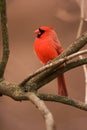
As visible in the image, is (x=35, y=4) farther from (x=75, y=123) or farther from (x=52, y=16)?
(x=75, y=123)

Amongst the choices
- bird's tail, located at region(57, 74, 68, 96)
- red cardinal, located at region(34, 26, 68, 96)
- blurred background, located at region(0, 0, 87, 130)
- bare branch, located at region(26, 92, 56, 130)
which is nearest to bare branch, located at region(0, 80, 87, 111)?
Result: bare branch, located at region(26, 92, 56, 130)

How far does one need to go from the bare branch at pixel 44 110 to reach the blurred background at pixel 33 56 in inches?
65.0

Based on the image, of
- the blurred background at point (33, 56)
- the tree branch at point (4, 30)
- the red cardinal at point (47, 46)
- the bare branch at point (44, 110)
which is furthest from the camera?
the blurred background at point (33, 56)

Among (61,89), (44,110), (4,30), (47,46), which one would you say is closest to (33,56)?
(47,46)

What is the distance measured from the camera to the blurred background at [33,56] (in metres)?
2.38

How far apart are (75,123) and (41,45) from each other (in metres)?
1.08

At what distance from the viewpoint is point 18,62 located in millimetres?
2395

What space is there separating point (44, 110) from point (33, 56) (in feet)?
6.06

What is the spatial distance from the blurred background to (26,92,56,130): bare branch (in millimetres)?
1651

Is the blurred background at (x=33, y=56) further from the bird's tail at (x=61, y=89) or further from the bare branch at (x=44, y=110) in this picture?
the bare branch at (x=44, y=110)

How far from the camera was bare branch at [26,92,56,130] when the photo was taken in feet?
1.90

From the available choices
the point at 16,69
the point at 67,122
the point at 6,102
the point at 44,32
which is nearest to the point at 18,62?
the point at 16,69

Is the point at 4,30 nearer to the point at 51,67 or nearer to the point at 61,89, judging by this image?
the point at 51,67

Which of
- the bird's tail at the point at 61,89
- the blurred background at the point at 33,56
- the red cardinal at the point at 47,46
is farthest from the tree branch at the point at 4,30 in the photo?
the blurred background at the point at 33,56
